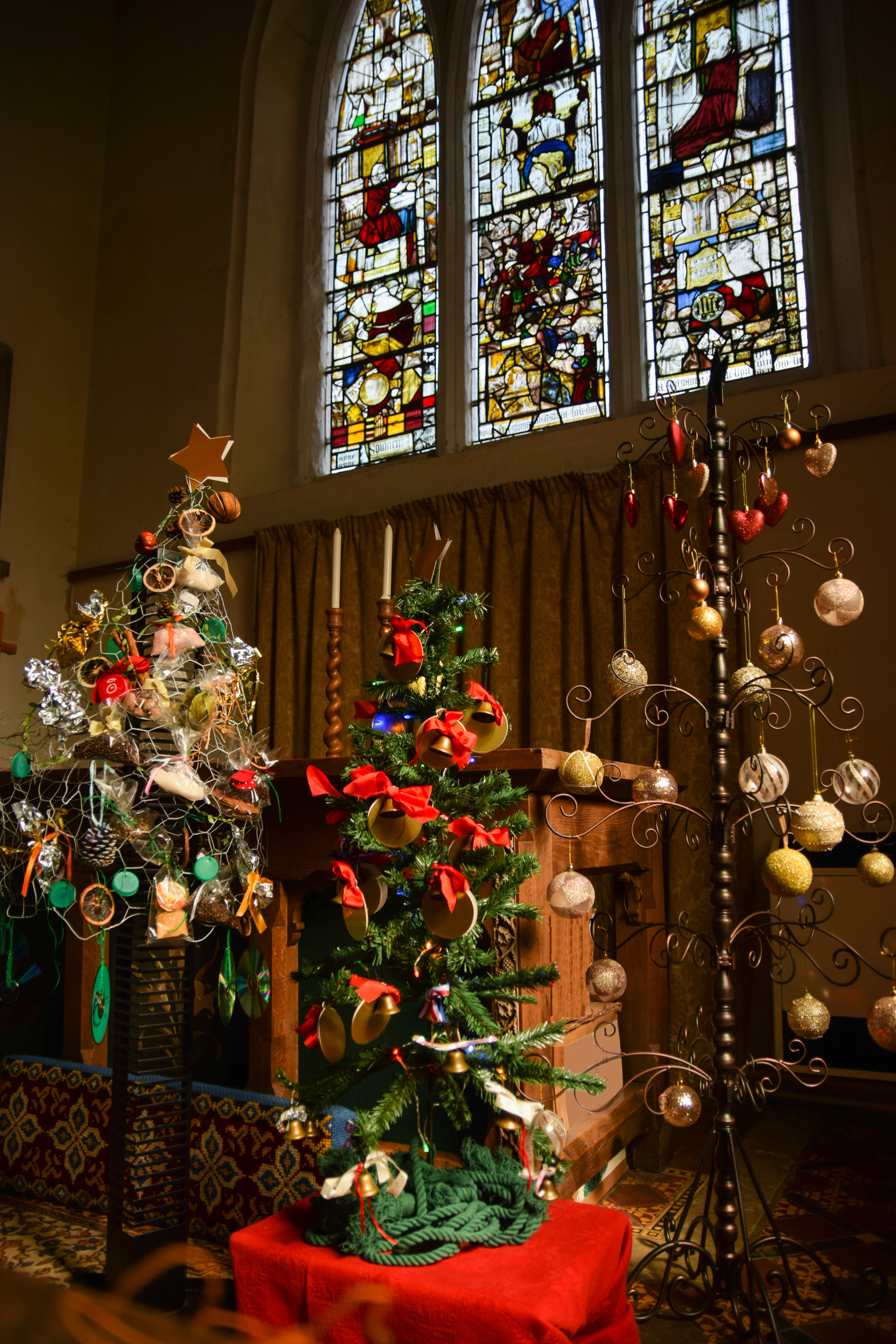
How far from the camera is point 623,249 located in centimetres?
479

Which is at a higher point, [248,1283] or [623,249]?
[623,249]

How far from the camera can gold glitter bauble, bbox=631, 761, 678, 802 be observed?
1.80 metres

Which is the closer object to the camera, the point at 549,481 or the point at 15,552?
the point at 549,481

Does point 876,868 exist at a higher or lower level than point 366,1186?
higher

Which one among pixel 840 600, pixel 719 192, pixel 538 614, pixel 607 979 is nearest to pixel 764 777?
pixel 840 600

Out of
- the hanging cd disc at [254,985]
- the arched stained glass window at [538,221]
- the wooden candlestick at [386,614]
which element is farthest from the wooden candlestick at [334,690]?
the arched stained glass window at [538,221]

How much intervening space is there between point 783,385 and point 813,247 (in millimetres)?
671

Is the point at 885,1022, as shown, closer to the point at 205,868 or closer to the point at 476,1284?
the point at 476,1284

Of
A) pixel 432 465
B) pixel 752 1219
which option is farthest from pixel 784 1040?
pixel 432 465

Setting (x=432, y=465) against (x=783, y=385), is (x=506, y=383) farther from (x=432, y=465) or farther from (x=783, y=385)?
(x=783, y=385)

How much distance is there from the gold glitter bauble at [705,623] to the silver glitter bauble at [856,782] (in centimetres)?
33

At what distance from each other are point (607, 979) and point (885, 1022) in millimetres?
477

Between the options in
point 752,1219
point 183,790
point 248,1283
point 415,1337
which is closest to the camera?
point 415,1337

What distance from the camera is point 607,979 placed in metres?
1.84
